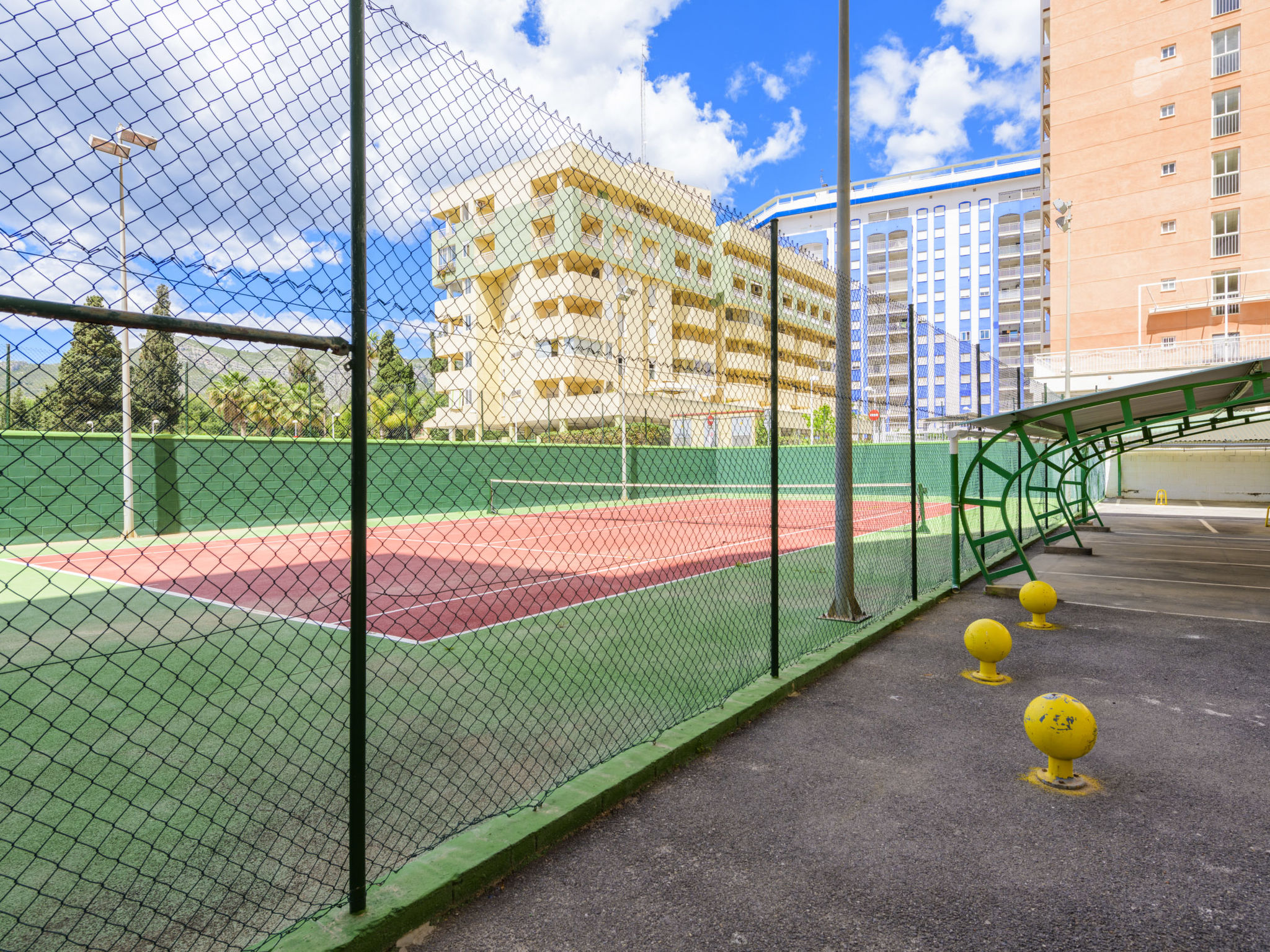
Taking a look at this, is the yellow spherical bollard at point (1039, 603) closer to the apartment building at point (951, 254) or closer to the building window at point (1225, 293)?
the building window at point (1225, 293)

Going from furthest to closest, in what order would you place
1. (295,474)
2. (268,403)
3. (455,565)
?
1. (455,565)
2. (295,474)
3. (268,403)

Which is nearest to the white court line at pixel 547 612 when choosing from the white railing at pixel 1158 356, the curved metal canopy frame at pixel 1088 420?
the curved metal canopy frame at pixel 1088 420

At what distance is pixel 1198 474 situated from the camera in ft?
91.1

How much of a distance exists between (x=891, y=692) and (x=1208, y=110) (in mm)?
39923

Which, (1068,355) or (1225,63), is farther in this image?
(1225,63)

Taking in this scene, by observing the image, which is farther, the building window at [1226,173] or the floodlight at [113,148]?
the building window at [1226,173]

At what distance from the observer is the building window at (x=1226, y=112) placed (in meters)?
31.5

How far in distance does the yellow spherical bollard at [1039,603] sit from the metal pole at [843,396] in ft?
5.65

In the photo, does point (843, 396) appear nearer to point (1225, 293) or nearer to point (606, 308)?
point (1225, 293)

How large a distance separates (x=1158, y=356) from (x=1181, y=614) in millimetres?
29820

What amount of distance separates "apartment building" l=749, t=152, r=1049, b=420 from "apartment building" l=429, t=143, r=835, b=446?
141 feet

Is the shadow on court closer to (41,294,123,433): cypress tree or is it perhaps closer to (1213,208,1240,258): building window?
(41,294,123,433): cypress tree

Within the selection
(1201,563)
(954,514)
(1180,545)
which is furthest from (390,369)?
(1180,545)

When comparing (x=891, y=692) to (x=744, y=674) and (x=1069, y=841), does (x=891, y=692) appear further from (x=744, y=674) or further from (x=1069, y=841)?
(x=1069, y=841)
